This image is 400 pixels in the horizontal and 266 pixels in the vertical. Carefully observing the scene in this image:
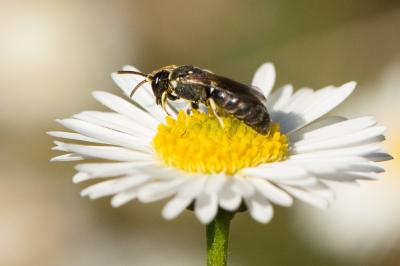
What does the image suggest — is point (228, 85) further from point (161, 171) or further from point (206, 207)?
point (206, 207)

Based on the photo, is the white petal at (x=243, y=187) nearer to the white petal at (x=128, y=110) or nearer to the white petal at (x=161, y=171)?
the white petal at (x=161, y=171)

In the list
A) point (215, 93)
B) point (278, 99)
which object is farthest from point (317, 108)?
point (215, 93)

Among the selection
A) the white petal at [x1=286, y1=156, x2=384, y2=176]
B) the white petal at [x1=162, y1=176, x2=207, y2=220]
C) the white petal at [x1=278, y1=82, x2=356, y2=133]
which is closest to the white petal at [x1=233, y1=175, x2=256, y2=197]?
the white petal at [x1=162, y1=176, x2=207, y2=220]

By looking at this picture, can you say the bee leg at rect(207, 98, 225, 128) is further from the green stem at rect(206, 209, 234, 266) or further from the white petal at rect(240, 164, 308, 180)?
the green stem at rect(206, 209, 234, 266)

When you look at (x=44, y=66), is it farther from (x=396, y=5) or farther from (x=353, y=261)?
(x=353, y=261)

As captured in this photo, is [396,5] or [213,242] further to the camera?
[396,5]

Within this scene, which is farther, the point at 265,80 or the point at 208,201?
the point at 265,80

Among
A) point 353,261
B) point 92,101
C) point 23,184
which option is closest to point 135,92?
point 353,261
